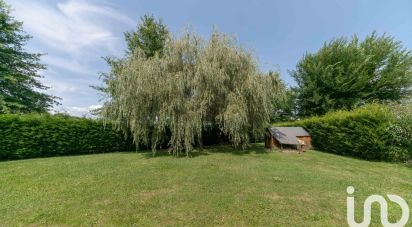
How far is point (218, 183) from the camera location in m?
5.98

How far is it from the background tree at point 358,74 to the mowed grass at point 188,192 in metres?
11.6

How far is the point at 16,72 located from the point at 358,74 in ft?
85.1

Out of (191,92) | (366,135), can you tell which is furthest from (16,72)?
(366,135)

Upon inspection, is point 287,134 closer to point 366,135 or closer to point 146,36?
point 366,135

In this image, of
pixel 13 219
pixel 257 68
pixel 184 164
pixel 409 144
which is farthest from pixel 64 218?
pixel 409 144

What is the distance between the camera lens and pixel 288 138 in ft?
41.0

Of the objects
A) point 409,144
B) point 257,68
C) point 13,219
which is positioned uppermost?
point 257,68

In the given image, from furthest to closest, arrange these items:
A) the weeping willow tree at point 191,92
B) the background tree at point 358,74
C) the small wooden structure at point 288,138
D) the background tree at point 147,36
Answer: the background tree at point 147,36 → the background tree at point 358,74 → the small wooden structure at point 288,138 → the weeping willow tree at point 191,92

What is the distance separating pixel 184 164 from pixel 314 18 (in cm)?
1153

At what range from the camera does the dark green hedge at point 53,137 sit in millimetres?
9734

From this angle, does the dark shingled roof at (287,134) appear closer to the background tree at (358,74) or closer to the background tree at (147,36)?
the background tree at (358,74)

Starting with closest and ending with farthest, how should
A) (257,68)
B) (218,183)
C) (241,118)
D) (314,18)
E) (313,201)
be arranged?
(313,201), (218,183), (241,118), (257,68), (314,18)

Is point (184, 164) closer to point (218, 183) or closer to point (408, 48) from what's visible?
point (218, 183)

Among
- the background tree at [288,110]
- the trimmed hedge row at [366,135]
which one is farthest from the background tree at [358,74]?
the trimmed hedge row at [366,135]
